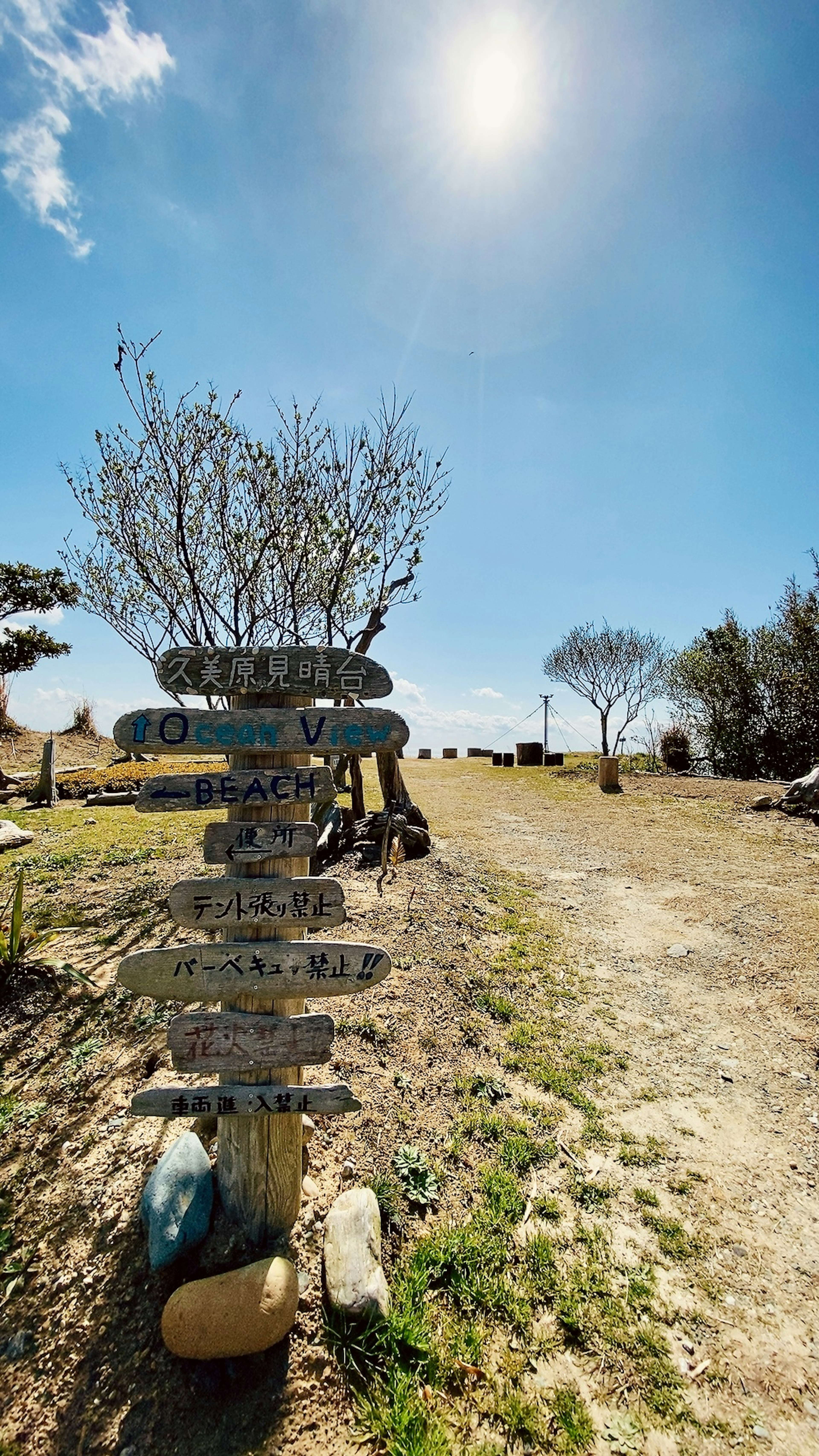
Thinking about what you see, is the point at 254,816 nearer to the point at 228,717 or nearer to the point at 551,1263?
the point at 228,717

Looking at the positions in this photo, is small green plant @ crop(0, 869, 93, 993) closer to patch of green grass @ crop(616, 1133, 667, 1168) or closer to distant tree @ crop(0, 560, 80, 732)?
patch of green grass @ crop(616, 1133, 667, 1168)

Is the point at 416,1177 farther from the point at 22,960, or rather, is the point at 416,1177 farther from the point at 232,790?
the point at 22,960

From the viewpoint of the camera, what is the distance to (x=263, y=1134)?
3.10m

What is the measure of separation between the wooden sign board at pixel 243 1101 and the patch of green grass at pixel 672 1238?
207 centimetres

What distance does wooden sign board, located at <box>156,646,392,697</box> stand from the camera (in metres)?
3.13

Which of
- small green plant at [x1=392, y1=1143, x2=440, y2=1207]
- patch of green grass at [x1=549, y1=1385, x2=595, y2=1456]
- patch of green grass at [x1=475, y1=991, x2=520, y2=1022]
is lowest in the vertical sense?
patch of green grass at [x1=549, y1=1385, x2=595, y2=1456]

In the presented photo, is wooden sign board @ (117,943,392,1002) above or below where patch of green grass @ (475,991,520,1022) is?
above

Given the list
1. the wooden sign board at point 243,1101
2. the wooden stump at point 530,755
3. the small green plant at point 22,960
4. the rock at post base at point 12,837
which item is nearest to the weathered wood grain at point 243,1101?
the wooden sign board at point 243,1101

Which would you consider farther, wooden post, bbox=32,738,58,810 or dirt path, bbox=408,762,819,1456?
wooden post, bbox=32,738,58,810

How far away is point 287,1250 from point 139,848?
25.1 ft

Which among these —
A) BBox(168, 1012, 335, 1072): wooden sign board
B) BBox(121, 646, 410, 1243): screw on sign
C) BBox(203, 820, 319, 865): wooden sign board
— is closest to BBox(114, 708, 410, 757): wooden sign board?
BBox(121, 646, 410, 1243): screw on sign

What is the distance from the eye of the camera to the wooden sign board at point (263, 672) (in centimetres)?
313

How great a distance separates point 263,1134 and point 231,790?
1.91m

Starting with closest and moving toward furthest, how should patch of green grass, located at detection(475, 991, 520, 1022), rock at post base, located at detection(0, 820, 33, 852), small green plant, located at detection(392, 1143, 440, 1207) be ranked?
1. small green plant, located at detection(392, 1143, 440, 1207)
2. patch of green grass, located at detection(475, 991, 520, 1022)
3. rock at post base, located at detection(0, 820, 33, 852)
